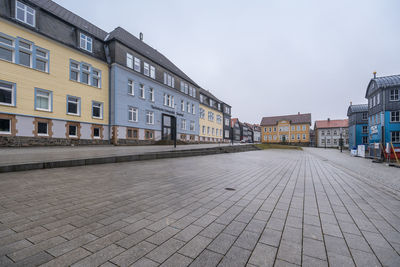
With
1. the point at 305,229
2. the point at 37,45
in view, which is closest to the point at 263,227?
the point at 305,229

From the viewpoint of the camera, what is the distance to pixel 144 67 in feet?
84.8

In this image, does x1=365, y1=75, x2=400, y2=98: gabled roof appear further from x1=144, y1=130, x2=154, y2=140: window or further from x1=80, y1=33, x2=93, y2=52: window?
x1=80, y1=33, x2=93, y2=52: window

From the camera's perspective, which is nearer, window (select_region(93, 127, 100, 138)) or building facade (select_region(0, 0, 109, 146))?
building facade (select_region(0, 0, 109, 146))

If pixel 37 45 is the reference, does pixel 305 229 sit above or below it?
below

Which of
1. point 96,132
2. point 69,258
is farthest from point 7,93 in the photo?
point 69,258

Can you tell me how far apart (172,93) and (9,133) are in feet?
68.9

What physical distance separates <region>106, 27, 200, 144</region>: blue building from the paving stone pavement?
43.5 feet

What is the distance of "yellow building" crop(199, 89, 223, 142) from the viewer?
1692 inches

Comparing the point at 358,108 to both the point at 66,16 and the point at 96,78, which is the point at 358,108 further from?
the point at 66,16

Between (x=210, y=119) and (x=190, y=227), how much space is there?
4454cm

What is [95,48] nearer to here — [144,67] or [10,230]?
[144,67]

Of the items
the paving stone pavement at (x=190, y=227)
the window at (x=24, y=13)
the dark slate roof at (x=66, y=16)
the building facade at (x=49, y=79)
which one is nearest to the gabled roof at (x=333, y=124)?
the building facade at (x=49, y=79)

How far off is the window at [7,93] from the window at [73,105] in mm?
4016

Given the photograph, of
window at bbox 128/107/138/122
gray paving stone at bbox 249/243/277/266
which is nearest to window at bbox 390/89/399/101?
window at bbox 128/107/138/122
